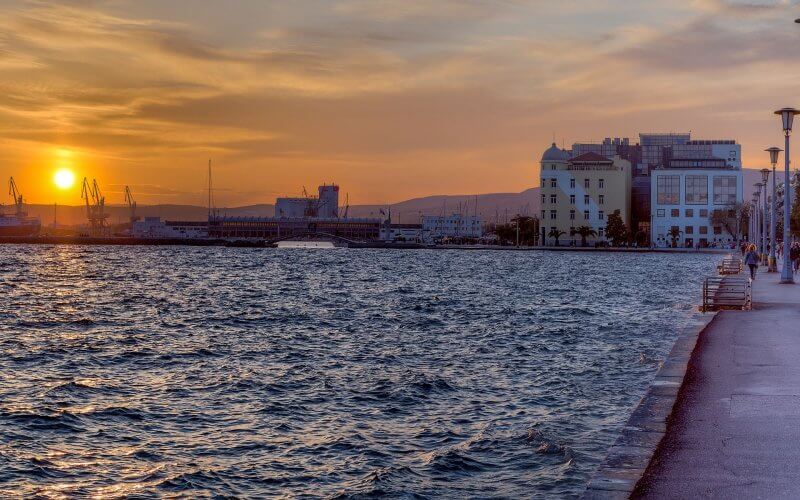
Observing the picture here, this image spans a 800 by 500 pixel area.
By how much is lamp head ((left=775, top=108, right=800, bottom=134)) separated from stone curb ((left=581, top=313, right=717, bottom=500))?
89.2ft

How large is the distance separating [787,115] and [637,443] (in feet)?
112

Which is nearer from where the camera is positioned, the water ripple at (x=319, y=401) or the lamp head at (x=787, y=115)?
the water ripple at (x=319, y=401)

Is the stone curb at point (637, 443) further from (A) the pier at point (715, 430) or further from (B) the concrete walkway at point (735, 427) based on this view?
(B) the concrete walkway at point (735, 427)

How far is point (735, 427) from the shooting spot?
12.4m

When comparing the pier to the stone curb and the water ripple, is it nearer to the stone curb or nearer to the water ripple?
the stone curb

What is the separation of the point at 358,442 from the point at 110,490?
13.5 feet

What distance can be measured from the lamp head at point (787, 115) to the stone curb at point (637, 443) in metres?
27.2

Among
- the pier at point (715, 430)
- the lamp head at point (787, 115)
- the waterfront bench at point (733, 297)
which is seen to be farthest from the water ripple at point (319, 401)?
the lamp head at point (787, 115)

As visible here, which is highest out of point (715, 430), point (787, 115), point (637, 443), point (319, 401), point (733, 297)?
point (787, 115)

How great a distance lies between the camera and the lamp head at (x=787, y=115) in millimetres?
42094

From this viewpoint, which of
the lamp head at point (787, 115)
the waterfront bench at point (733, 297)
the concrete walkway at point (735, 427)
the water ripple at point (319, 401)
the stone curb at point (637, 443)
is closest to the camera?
the concrete walkway at point (735, 427)

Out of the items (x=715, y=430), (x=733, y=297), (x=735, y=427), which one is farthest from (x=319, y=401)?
(x=733, y=297)

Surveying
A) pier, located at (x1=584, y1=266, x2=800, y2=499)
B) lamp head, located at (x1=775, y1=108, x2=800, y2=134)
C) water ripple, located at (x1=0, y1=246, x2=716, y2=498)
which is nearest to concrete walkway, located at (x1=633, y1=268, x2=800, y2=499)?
pier, located at (x1=584, y1=266, x2=800, y2=499)

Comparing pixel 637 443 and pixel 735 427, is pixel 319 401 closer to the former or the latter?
pixel 637 443
